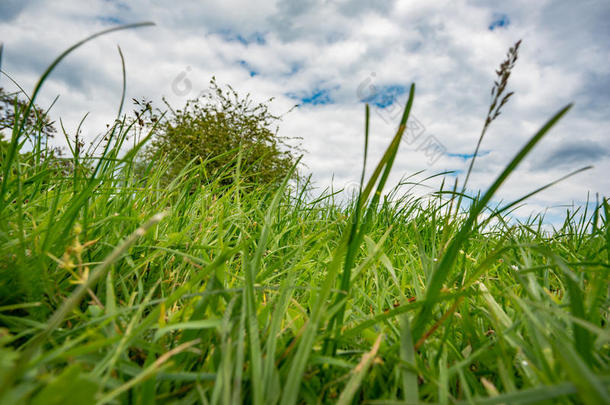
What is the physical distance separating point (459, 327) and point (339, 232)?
1524mm

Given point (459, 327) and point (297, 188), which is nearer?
point (459, 327)

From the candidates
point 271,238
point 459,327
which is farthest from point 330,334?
point 271,238

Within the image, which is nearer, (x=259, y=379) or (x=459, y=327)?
(x=259, y=379)

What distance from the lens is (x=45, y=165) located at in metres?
1.60

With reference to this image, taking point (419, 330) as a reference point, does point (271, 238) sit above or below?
above

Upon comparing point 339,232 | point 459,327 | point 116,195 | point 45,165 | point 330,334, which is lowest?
point 330,334

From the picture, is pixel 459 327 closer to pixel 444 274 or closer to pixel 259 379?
pixel 444 274

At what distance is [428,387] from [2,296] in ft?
3.76

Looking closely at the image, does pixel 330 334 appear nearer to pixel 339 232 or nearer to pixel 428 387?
pixel 428 387

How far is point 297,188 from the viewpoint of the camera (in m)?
2.66

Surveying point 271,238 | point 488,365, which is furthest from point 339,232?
point 488,365

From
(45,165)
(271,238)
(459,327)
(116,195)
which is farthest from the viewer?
(271,238)

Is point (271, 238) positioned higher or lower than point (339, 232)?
lower

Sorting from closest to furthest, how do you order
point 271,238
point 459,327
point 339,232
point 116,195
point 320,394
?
point 320,394 → point 459,327 → point 116,195 → point 271,238 → point 339,232
